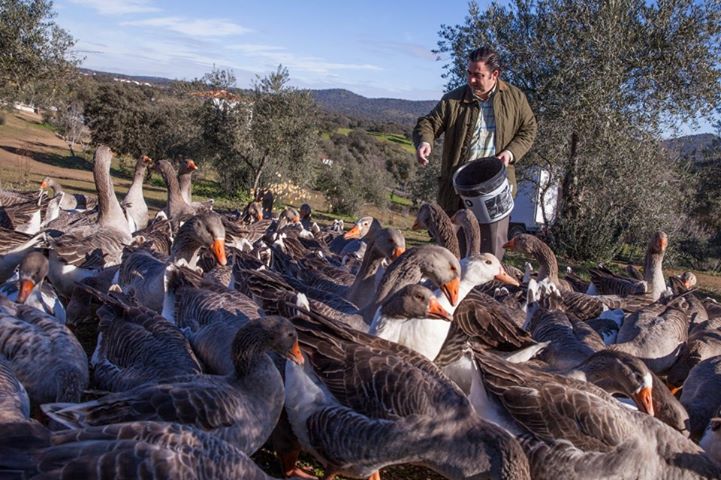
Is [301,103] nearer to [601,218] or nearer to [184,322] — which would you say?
[601,218]

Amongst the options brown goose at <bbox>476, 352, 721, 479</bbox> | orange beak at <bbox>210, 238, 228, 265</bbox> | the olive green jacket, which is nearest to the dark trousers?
the olive green jacket

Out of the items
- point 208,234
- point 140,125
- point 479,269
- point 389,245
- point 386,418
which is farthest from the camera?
point 140,125

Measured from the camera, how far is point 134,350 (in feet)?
15.1

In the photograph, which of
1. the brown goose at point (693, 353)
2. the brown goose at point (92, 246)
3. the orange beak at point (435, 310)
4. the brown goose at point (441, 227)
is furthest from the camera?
the brown goose at point (92, 246)

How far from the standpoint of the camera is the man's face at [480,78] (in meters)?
7.23

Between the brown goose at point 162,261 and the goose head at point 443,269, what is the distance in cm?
233

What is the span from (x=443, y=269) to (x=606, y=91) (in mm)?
15048

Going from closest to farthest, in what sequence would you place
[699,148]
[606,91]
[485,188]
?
1. [485,188]
2. [606,91]
3. [699,148]

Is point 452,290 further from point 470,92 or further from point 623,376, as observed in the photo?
point 470,92

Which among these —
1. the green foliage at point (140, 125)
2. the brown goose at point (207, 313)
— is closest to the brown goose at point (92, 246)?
the brown goose at point (207, 313)

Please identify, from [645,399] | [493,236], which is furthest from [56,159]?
[645,399]

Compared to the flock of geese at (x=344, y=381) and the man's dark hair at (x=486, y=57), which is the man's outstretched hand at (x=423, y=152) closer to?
the flock of geese at (x=344, y=381)

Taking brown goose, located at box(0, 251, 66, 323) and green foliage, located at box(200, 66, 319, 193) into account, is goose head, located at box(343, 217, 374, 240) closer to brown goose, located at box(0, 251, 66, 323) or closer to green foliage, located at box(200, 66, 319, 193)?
brown goose, located at box(0, 251, 66, 323)

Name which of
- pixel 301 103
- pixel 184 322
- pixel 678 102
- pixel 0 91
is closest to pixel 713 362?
pixel 184 322
